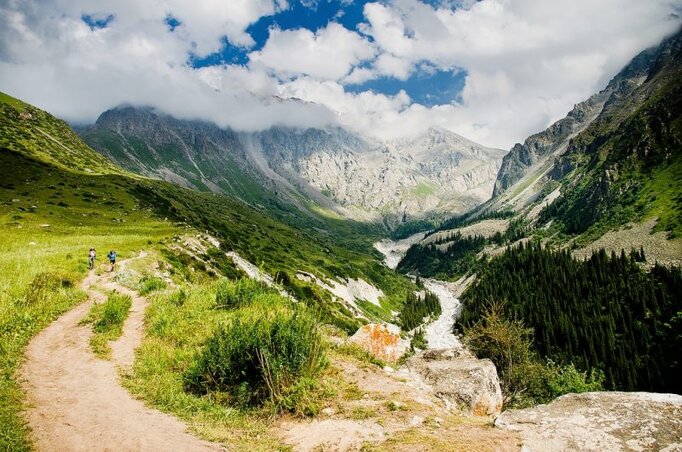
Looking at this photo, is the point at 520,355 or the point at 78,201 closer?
the point at 520,355

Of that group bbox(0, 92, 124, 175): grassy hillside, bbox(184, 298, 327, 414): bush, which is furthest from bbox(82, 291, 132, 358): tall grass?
bbox(0, 92, 124, 175): grassy hillside

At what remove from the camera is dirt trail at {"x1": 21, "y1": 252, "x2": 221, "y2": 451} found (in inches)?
359

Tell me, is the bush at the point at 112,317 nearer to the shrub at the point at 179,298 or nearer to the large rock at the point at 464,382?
the shrub at the point at 179,298

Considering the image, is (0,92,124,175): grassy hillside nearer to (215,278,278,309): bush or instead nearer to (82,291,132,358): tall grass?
(82,291,132,358): tall grass

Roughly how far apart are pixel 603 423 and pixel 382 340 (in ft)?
44.0

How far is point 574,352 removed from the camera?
12662cm

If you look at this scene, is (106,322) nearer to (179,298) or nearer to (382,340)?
(179,298)

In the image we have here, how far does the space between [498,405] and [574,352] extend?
132 meters

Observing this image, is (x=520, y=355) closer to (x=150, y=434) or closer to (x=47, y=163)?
(x=150, y=434)

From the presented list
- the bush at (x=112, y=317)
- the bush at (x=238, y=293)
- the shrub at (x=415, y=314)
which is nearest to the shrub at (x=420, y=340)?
the shrub at (x=415, y=314)

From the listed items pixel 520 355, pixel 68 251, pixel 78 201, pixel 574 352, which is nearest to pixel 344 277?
pixel 574 352

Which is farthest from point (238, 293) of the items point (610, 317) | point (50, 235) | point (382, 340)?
point (610, 317)

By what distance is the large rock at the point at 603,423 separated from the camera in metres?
9.13

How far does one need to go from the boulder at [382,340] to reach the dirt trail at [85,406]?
37.6 ft
